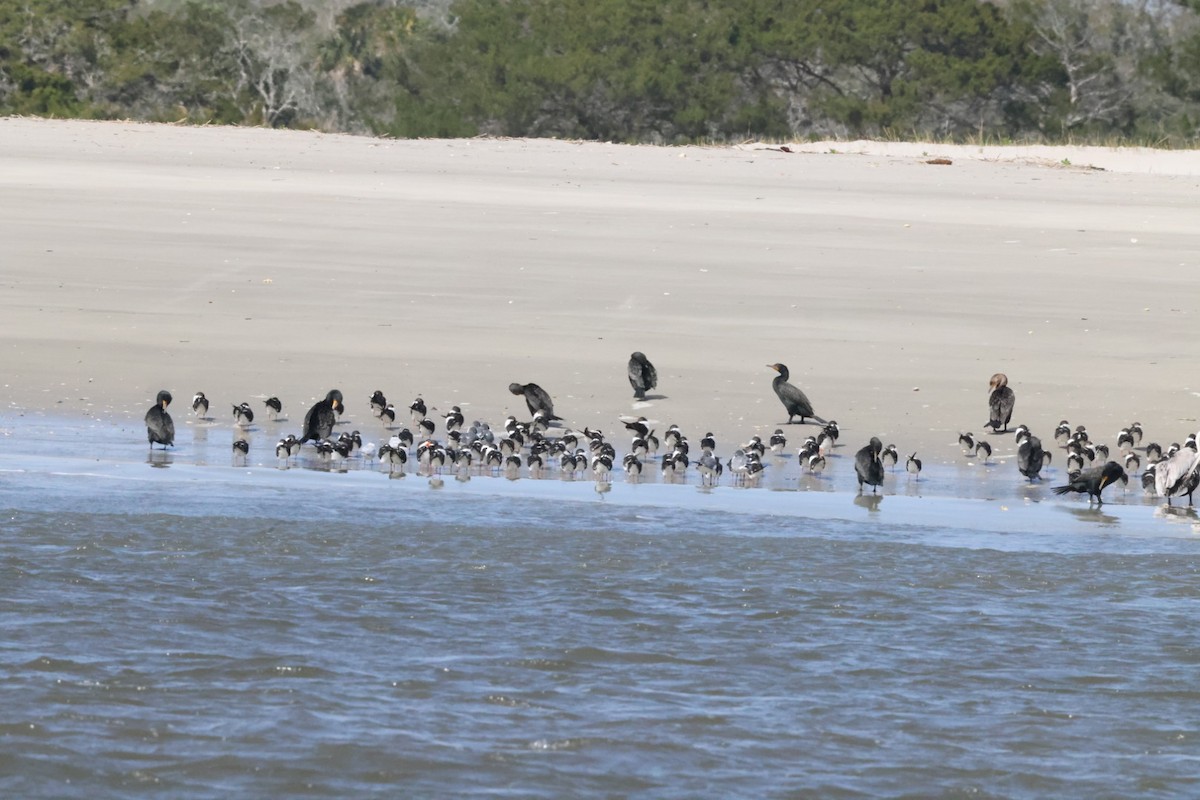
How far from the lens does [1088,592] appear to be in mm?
8641

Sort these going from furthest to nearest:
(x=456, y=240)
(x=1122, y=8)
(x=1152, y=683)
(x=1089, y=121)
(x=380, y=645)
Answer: (x=1122, y=8) → (x=1089, y=121) → (x=456, y=240) → (x=380, y=645) → (x=1152, y=683)

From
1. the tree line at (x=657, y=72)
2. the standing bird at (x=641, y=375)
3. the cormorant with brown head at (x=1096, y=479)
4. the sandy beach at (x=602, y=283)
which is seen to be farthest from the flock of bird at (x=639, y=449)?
the tree line at (x=657, y=72)

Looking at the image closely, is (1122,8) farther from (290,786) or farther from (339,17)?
(290,786)

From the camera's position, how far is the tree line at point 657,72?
33.2 meters

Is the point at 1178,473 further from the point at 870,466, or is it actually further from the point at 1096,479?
the point at 870,466

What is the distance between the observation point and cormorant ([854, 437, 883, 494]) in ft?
34.1

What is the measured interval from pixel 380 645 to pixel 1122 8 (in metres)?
36.5

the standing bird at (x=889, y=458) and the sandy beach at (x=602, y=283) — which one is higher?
the sandy beach at (x=602, y=283)

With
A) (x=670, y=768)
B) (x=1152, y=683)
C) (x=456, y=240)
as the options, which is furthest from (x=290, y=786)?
(x=456, y=240)

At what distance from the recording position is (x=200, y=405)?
12055mm

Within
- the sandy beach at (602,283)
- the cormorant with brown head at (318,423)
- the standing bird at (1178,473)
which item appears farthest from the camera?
the sandy beach at (602,283)

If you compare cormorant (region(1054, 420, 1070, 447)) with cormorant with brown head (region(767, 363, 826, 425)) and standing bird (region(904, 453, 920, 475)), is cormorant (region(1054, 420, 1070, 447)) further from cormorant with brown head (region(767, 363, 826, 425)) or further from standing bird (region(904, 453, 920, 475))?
cormorant with brown head (region(767, 363, 826, 425))

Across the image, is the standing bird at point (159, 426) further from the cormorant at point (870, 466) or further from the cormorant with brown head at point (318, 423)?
the cormorant at point (870, 466)

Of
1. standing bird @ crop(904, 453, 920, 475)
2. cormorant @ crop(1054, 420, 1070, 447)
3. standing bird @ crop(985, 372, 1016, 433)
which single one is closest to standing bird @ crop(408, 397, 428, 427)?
standing bird @ crop(904, 453, 920, 475)
